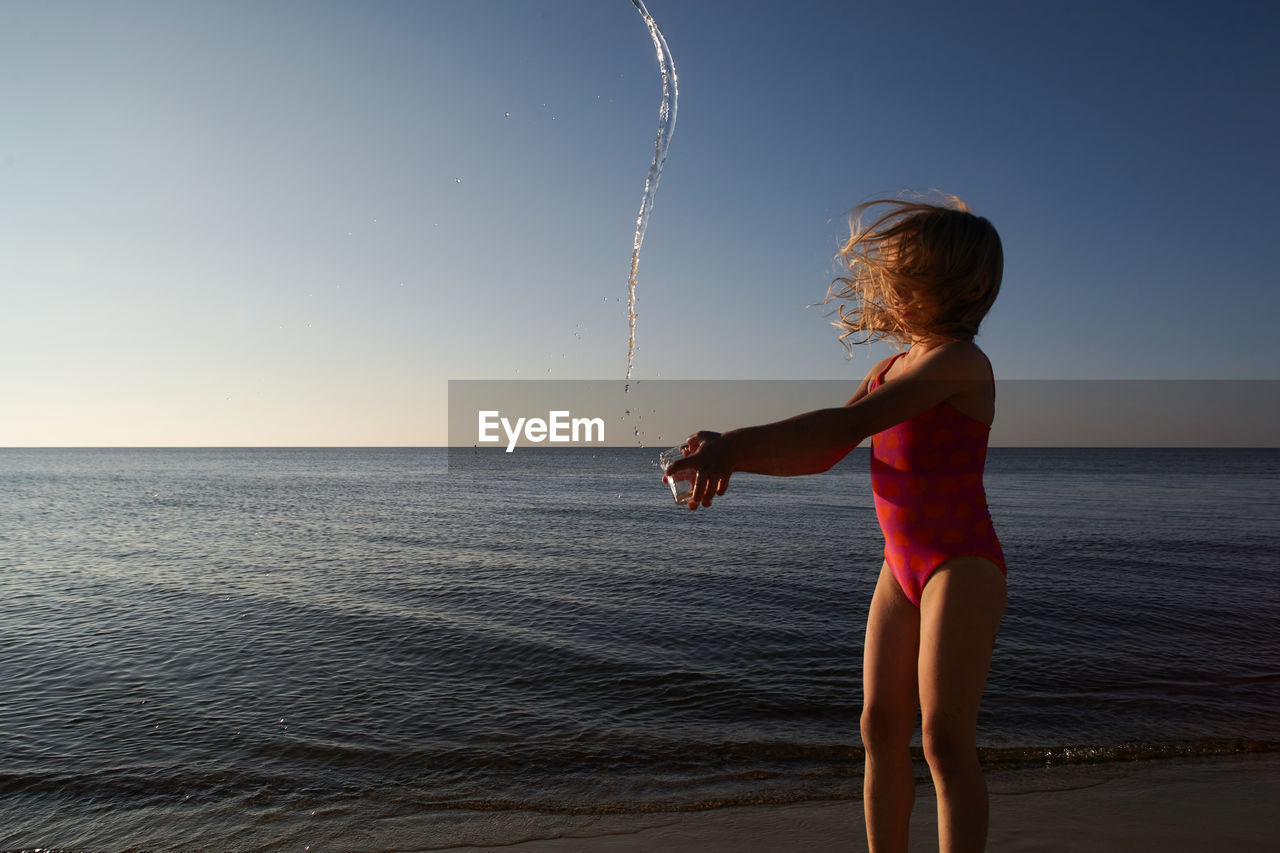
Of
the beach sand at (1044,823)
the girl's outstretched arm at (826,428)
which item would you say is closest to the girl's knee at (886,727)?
the girl's outstretched arm at (826,428)

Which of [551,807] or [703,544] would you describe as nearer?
[551,807]

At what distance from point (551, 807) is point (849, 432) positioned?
367 centimetres

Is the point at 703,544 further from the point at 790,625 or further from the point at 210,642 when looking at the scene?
the point at 210,642

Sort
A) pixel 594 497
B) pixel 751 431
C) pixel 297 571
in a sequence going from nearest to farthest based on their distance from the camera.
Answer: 1. pixel 751 431
2. pixel 297 571
3. pixel 594 497

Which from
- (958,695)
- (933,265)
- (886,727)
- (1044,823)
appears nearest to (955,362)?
(933,265)

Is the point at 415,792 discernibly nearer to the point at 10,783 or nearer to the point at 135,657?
the point at 10,783

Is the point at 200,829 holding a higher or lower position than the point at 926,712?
lower

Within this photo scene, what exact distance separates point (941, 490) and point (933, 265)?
0.62 meters

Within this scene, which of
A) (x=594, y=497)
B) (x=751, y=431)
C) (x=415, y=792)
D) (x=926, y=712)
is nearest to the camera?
(x=751, y=431)

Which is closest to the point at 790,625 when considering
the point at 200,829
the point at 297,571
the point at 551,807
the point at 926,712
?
the point at 551,807

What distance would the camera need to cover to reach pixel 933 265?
6.24 feet

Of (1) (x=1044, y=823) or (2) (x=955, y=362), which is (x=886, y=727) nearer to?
(2) (x=955, y=362)

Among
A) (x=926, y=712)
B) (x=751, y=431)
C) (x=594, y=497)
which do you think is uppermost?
(x=751, y=431)

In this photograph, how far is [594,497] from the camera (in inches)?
1462
